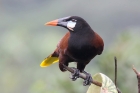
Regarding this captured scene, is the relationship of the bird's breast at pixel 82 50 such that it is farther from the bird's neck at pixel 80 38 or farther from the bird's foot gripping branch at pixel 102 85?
the bird's foot gripping branch at pixel 102 85

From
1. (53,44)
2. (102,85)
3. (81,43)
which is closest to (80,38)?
(81,43)

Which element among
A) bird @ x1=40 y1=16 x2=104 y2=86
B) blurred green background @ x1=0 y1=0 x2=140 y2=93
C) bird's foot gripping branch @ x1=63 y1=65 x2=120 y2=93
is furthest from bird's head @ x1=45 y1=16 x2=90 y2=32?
blurred green background @ x1=0 y1=0 x2=140 y2=93

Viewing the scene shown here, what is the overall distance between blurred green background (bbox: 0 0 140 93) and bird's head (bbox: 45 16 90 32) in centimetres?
57

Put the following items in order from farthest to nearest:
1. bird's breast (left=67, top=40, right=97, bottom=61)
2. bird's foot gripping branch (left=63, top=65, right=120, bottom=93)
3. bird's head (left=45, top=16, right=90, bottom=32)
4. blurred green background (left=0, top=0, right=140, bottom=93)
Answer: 1. blurred green background (left=0, top=0, right=140, bottom=93)
2. bird's breast (left=67, top=40, right=97, bottom=61)
3. bird's head (left=45, top=16, right=90, bottom=32)
4. bird's foot gripping branch (left=63, top=65, right=120, bottom=93)

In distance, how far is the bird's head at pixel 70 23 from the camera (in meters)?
1.32

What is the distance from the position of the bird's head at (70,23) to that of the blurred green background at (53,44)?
57 centimetres

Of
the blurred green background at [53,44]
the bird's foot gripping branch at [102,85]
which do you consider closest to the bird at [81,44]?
the bird's foot gripping branch at [102,85]

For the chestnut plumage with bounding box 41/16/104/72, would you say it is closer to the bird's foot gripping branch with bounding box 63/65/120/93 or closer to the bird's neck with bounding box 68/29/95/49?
the bird's neck with bounding box 68/29/95/49

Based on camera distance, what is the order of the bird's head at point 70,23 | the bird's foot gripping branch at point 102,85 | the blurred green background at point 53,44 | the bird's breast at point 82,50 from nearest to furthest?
1. the bird's foot gripping branch at point 102,85
2. the bird's head at point 70,23
3. the bird's breast at point 82,50
4. the blurred green background at point 53,44

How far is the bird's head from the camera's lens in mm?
1322

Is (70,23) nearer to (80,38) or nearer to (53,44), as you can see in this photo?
(80,38)

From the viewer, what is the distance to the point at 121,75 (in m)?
2.15

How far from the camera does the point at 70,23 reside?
1417 millimetres

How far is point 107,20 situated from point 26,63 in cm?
214
